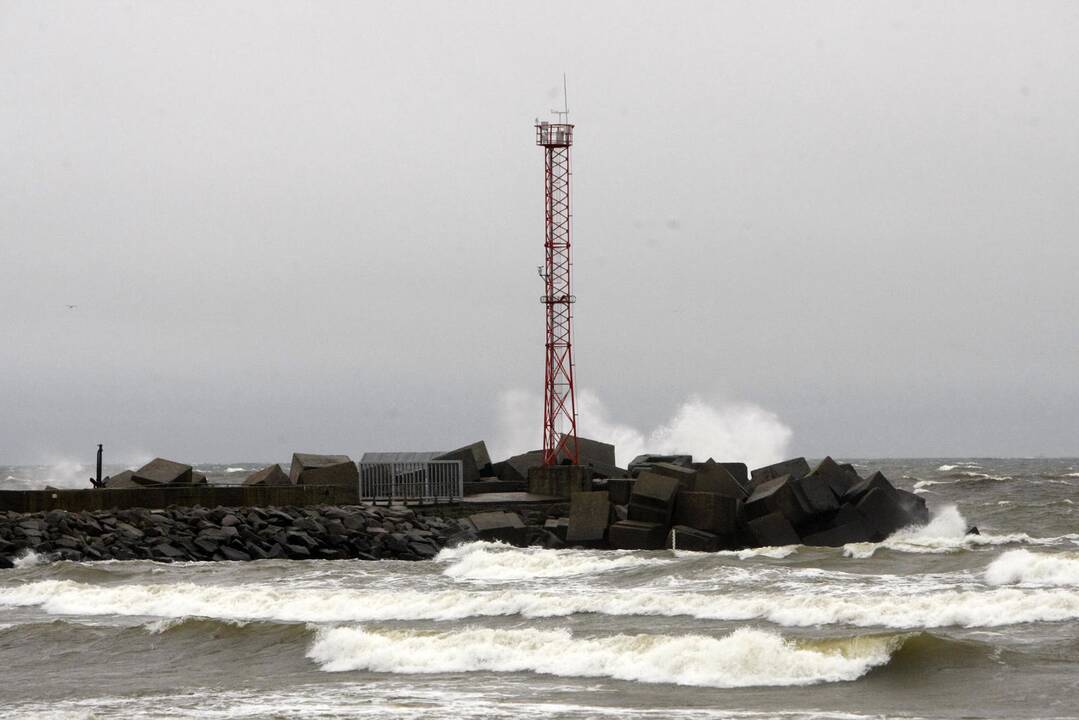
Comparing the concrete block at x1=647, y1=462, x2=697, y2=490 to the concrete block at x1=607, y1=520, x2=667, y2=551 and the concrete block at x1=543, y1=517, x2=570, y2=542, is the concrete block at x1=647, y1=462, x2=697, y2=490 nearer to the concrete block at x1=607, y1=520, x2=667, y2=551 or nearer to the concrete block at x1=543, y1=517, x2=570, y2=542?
the concrete block at x1=607, y1=520, x2=667, y2=551

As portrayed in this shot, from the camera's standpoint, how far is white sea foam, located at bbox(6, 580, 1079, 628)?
15625 mm

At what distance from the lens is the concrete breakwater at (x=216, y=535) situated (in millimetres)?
23359

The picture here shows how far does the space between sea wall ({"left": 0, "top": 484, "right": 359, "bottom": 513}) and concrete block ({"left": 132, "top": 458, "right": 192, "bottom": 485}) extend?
1.05 m

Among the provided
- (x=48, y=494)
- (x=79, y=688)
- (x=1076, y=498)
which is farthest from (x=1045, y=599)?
(x=1076, y=498)

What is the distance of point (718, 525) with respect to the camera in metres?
23.1

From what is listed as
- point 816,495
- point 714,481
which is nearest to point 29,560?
point 714,481

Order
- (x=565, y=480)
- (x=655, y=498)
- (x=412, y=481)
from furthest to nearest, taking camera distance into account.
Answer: (x=412, y=481)
(x=565, y=480)
(x=655, y=498)

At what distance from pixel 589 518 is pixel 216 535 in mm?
6467

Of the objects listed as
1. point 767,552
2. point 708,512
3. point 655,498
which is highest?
point 655,498

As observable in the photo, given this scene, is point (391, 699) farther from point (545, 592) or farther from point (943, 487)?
point (943, 487)

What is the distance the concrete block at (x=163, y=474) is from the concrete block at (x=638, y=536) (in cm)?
957

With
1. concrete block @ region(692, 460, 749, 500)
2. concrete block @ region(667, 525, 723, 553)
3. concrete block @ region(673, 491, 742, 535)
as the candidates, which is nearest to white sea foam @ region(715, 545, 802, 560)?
concrete block @ region(667, 525, 723, 553)

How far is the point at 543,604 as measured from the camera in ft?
55.9

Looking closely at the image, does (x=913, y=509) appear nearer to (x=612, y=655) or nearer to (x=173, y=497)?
(x=612, y=655)
